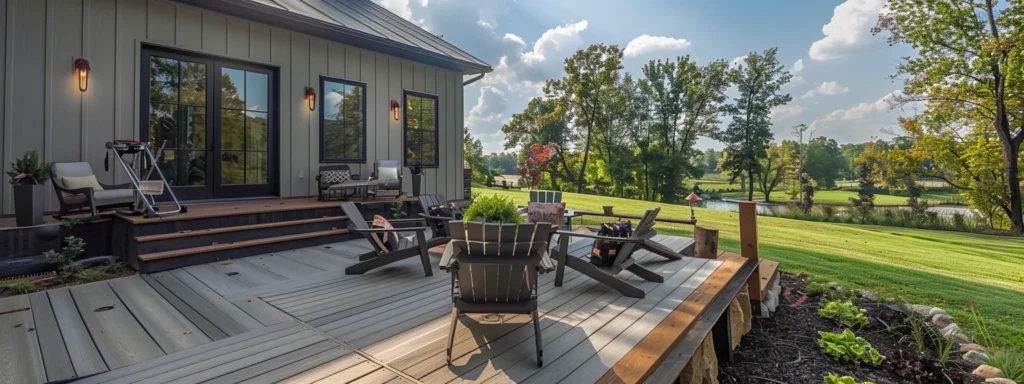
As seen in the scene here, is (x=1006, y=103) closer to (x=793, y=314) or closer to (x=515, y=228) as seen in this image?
(x=793, y=314)

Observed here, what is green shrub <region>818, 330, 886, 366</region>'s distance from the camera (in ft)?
11.0

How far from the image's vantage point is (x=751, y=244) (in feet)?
14.7

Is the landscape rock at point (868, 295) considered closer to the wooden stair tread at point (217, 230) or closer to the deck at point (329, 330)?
the deck at point (329, 330)

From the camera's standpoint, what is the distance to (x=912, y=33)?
1482 centimetres

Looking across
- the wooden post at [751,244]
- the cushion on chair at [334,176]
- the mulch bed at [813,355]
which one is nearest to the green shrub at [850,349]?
the mulch bed at [813,355]

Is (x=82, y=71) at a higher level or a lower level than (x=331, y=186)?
higher

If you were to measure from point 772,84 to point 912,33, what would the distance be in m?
11.4

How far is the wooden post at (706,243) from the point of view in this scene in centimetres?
473

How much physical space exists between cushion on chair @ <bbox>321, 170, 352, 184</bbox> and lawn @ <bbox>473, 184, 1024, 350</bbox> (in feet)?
21.0

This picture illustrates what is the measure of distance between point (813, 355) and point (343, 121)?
7.43 m

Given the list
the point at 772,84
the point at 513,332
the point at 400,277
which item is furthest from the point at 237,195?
the point at 772,84

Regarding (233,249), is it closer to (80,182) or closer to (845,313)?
(80,182)

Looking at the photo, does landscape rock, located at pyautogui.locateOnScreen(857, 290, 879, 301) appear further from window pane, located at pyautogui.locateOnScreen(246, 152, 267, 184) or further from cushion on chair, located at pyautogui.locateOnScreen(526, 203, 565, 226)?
window pane, located at pyautogui.locateOnScreen(246, 152, 267, 184)

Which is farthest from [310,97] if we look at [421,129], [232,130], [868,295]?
[868,295]
